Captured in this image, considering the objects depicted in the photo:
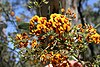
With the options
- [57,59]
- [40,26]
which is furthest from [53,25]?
[57,59]

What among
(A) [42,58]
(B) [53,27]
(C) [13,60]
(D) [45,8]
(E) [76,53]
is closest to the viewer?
(B) [53,27]

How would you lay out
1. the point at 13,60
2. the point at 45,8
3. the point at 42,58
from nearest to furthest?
the point at 42,58, the point at 45,8, the point at 13,60

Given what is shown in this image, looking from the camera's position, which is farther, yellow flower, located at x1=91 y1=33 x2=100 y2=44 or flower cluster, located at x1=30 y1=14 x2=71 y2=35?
yellow flower, located at x1=91 y1=33 x2=100 y2=44

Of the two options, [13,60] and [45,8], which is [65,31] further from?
[13,60]

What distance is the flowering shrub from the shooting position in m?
1.72

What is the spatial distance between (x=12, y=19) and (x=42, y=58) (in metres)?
1.76

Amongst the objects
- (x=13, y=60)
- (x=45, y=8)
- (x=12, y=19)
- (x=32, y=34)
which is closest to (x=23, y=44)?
(x=32, y=34)

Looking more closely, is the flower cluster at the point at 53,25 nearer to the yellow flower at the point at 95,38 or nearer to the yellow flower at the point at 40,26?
the yellow flower at the point at 40,26

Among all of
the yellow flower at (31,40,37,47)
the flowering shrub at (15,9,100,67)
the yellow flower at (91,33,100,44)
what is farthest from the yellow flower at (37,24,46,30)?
the yellow flower at (91,33,100,44)

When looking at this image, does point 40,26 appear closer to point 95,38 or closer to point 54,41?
point 54,41

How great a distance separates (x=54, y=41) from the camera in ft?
6.09

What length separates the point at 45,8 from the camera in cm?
231

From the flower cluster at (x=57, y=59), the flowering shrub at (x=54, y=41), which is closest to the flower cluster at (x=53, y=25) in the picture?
the flowering shrub at (x=54, y=41)

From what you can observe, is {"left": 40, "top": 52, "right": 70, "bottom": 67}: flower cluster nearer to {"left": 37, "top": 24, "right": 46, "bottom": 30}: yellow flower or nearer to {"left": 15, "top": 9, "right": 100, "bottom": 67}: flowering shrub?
{"left": 15, "top": 9, "right": 100, "bottom": 67}: flowering shrub
